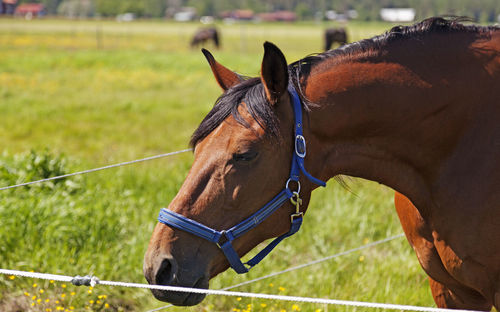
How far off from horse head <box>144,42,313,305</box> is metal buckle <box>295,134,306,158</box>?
33 mm

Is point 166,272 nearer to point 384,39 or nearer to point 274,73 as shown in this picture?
point 274,73

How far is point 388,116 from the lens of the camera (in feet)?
7.72

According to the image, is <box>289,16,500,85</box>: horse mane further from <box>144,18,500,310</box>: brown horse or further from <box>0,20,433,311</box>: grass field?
<box>0,20,433,311</box>: grass field

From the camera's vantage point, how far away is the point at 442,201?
239 cm

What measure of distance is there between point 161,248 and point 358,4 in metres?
5.66

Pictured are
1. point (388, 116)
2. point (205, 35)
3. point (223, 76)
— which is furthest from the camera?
point (205, 35)

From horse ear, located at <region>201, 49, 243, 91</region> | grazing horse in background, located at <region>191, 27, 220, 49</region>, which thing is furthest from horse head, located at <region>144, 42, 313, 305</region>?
grazing horse in background, located at <region>191, 27, 220, 49</region>

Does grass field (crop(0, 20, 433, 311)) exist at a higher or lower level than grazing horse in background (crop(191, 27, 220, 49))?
higher

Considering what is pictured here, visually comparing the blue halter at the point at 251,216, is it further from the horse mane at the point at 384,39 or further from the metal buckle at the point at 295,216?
the horse mane at the point at 384,39

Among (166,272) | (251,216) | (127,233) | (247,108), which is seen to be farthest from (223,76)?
(127,233)

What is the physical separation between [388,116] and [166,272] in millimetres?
1161

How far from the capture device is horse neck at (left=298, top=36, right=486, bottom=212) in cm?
230

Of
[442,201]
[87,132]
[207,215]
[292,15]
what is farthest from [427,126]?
[292,15]

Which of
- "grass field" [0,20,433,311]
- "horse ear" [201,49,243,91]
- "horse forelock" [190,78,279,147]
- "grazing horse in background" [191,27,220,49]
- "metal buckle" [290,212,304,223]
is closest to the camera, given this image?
"horse forelock" [190,78,279,147]
